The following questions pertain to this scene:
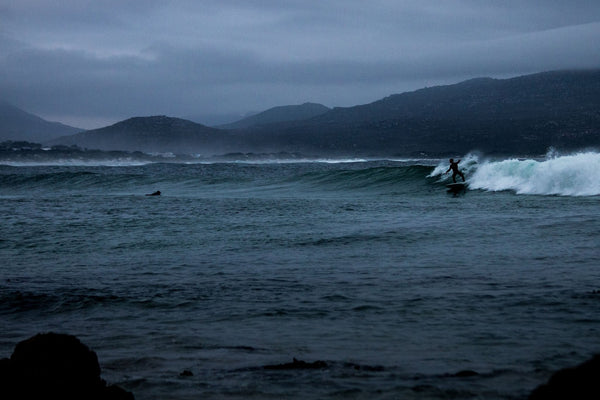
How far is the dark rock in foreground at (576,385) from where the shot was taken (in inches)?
113

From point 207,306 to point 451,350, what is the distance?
3.36m

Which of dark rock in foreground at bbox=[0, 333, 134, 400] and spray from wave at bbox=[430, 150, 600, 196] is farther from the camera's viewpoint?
spray from wave at bbox=[430, 150, 600, 196]

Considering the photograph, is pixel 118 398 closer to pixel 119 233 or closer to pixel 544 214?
pixel 119 233

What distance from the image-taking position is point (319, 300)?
7855mm

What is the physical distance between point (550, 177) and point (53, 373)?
1002 inches

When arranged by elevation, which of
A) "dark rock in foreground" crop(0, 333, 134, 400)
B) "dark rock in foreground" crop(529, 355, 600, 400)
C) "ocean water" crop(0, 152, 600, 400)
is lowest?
"ocean water" crop(0, 152, 600, 400)

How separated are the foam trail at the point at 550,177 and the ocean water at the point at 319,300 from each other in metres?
6.95

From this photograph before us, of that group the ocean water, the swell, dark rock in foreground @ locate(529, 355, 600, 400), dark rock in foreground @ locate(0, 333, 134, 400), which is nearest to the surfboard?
the swell

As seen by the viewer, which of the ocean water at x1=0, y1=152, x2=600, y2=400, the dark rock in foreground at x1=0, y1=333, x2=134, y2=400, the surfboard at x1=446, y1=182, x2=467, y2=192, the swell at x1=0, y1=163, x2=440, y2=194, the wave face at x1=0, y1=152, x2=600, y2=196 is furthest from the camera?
the swell at x1=0, y1=163, x2=440, y2=194

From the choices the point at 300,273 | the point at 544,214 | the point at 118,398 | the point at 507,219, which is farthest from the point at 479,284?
the point at 544,214

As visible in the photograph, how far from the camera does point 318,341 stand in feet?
20.2

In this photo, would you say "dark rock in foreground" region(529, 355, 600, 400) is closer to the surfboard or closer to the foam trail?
the foam trail

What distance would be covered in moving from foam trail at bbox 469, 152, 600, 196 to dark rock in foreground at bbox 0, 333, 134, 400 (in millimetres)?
22764

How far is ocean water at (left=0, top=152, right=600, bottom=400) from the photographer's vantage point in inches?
202
